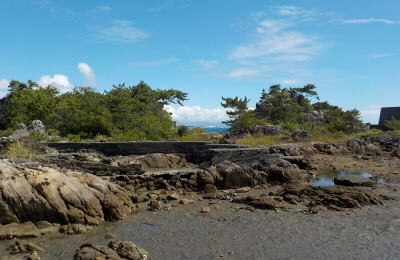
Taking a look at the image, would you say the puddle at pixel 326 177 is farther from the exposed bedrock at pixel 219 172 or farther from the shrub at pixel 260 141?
the shrub at pixel 260 141

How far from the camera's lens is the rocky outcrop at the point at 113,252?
5931mm

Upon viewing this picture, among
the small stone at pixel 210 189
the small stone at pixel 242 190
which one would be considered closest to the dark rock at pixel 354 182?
the small stone at pixel 242 190

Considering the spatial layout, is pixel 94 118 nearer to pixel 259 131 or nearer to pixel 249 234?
pixel 259 131

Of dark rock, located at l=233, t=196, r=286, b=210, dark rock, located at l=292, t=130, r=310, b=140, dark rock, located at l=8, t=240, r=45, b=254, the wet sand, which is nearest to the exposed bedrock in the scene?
dark rock, located at l=233, t=196, r=286, b=210

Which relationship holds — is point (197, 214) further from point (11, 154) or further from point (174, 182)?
point (11, 154)

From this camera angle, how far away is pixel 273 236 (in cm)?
736

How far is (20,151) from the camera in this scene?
37.5 ft

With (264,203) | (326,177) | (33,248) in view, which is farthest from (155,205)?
(326,177)

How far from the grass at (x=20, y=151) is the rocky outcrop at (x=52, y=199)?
8.22 feet

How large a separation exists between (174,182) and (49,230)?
521 cm

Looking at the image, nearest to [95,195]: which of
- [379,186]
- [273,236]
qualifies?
[273,236]

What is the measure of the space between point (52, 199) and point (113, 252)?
102 inches

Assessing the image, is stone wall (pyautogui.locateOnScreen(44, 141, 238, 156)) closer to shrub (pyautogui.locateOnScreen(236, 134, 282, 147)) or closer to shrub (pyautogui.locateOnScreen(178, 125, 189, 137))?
shrub (pyautogui.locateOnScreen(236, 134, 282, 147))

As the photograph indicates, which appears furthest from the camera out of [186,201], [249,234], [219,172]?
[219,172]
